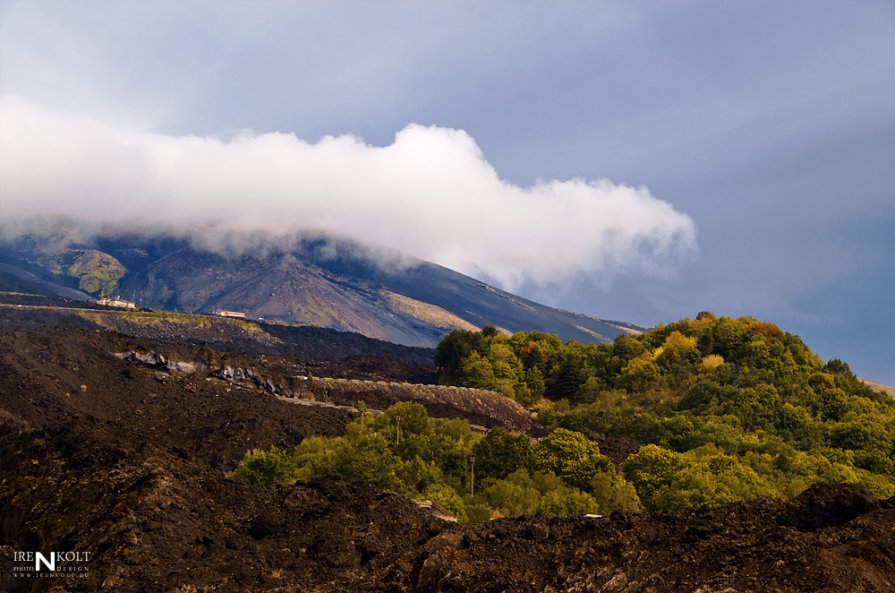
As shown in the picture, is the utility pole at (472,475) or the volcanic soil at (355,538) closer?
the volcanic soil at (355,538)

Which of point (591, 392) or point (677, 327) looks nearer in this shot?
point (591, 392)

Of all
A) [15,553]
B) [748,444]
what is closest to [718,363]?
[748,444]

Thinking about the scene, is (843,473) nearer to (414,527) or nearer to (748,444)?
(748,444)

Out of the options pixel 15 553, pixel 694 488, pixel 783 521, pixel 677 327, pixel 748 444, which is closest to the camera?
pixel 783 521

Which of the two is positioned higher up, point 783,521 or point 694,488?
point 783,521

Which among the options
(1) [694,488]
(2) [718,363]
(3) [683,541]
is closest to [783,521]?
(3) [683,541]

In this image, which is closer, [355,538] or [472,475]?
[355,538]

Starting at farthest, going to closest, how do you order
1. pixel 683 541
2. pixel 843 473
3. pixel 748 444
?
pixel 748 444 → pixel 843 473 → pixel 683 541

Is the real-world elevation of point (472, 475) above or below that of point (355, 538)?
below

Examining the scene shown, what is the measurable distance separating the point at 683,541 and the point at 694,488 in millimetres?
30624

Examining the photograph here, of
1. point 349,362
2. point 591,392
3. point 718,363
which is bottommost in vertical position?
point 349,362

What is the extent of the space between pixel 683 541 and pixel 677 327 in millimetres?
105417

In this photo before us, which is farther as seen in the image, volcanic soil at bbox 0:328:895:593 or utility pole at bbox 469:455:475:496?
utility pole at bbox 469:455:475:496

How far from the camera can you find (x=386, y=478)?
1689 inches
